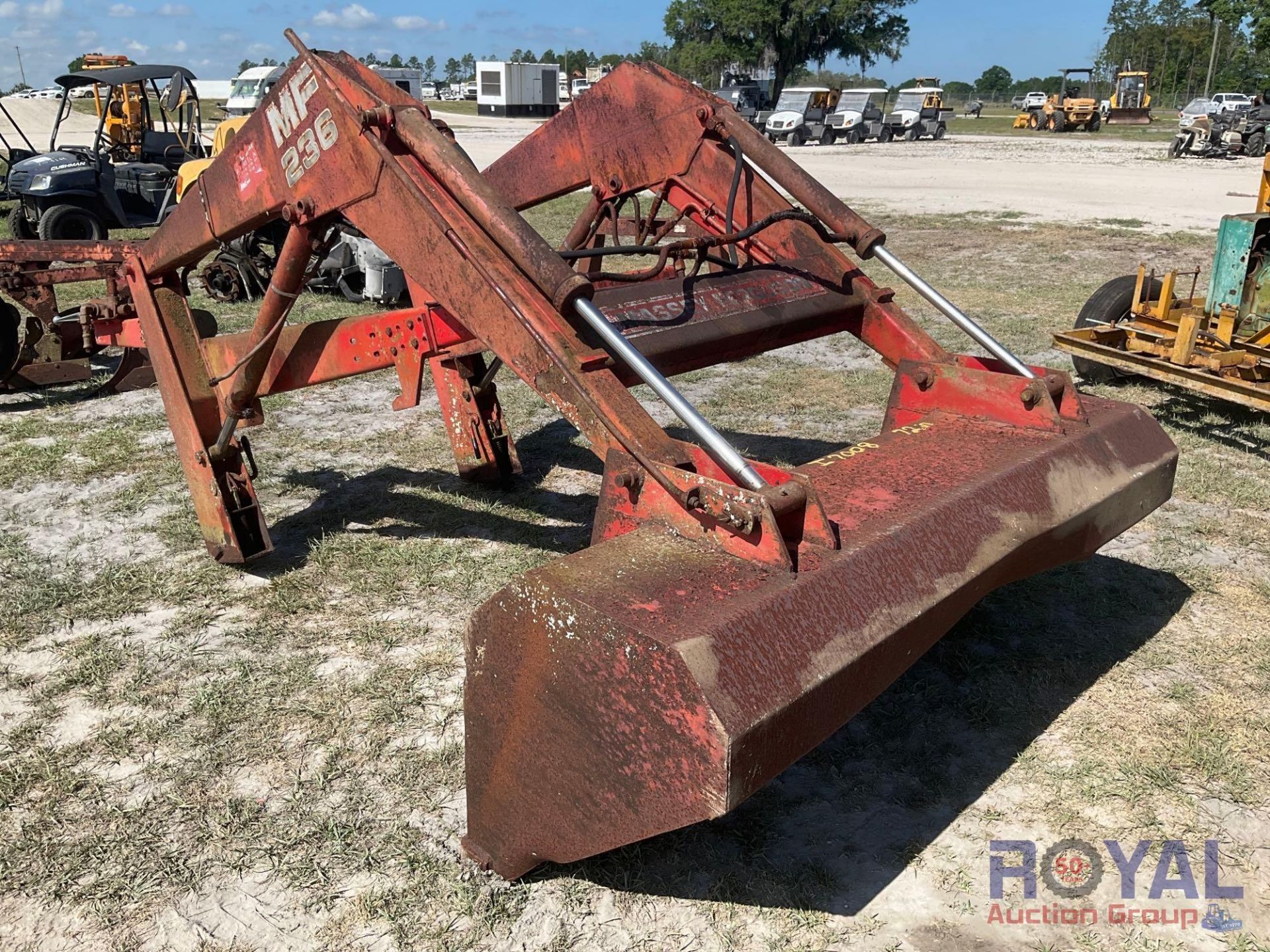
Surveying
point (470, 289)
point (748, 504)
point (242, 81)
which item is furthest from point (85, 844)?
point (242, 81)

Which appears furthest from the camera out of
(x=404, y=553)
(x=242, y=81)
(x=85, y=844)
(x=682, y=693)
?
(x=242, y=81)

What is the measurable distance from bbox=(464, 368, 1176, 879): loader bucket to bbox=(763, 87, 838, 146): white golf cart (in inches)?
1448

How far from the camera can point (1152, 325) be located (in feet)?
22.6

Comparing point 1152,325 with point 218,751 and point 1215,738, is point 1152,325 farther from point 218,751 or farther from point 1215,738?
point 218,751

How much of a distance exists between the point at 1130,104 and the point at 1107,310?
4859cm

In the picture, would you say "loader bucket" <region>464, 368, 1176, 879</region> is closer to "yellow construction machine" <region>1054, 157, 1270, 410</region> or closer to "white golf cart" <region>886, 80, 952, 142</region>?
"yellow construction machine" <region>1054, 157, 1270, 410</region>

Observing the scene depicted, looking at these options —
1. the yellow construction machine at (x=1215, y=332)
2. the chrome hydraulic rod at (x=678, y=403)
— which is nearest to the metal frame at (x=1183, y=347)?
the yellow construction machine at (x=1215, y=332)

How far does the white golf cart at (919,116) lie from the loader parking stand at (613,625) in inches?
1571

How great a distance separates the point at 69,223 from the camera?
12.8 meters

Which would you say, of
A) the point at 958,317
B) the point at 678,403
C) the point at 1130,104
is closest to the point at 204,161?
the point at 958,317

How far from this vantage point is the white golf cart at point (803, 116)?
1476 inches

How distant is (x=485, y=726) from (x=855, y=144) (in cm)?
3940

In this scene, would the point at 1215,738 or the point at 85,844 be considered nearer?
the point at 85,844

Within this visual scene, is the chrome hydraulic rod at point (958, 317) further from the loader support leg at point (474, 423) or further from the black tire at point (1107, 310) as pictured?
the black tire at point (1107, 310)
